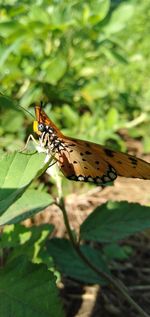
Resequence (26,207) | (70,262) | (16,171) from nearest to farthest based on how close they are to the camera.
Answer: (16,171), (26,207), (70,262)

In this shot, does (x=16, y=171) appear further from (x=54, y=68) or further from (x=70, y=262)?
(x=54, y=68)

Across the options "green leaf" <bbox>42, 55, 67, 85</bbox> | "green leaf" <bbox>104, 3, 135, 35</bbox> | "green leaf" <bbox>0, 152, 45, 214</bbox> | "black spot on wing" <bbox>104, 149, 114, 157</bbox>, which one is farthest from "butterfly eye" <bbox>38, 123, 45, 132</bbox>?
"green leaf" <bbox>104, 3, 135, 35</bbox>

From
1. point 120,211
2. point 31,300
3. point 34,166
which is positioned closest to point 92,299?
point 120,211

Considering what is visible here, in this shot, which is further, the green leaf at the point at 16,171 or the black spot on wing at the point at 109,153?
the black spot on wing at the point at 109,153

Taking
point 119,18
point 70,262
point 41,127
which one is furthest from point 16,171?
point 119,18

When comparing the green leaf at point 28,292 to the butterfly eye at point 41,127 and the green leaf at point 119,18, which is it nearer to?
the butterfly eye at point 41,127

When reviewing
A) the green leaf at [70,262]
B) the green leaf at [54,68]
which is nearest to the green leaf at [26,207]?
the green leaf at [70,262]

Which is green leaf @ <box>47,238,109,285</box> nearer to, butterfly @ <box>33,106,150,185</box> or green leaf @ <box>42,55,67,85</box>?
butterfly @ <box>33,106,150,185</box>
